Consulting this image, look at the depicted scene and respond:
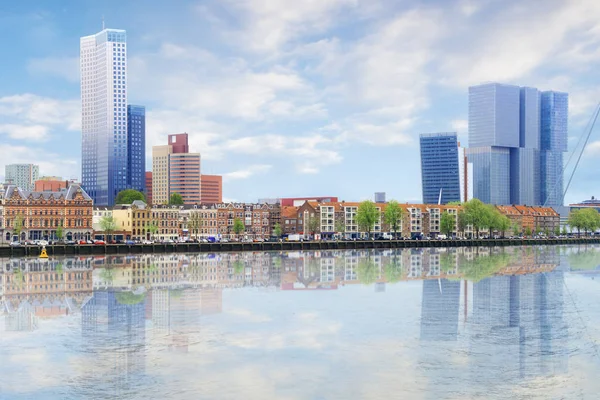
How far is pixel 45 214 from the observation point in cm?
12725

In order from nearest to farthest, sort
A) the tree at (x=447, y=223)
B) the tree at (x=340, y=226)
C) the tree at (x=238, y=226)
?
the tree at (x=238, y=226) → the tree at (x=340, y=226) → the tree at (x=447, y=223)

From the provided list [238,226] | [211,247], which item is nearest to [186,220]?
[238,226]

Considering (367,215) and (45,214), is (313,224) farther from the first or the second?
(45,214)

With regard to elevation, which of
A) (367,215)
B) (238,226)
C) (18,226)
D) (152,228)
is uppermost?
(367,215)

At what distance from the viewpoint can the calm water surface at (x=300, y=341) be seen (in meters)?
18.9

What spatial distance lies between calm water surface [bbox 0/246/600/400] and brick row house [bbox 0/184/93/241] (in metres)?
83.8

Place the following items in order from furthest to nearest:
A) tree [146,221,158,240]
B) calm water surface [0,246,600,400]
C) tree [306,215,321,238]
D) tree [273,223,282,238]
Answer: tree [306,215,321,238] < tree [273,223,282,238] < tree [146,221,158,240] < calm water surface [0,246,600,400]

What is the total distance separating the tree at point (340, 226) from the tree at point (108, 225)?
162 ft

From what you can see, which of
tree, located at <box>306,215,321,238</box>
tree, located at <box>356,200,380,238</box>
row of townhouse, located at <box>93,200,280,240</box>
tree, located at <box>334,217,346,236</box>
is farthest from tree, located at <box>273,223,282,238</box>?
tree, located at <box>356,200,380,238</box>

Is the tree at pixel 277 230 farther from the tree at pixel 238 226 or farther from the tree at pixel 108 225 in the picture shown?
the tree at pixel 108 225

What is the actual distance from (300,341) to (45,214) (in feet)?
364

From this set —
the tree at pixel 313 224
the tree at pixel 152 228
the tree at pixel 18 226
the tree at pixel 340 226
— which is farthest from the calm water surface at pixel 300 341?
the tree at pixel 340 226

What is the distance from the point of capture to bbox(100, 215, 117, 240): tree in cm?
13525

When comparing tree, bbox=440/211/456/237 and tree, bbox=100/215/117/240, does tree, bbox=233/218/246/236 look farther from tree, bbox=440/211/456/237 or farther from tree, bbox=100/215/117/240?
tree, bbox=440/211/456/237
